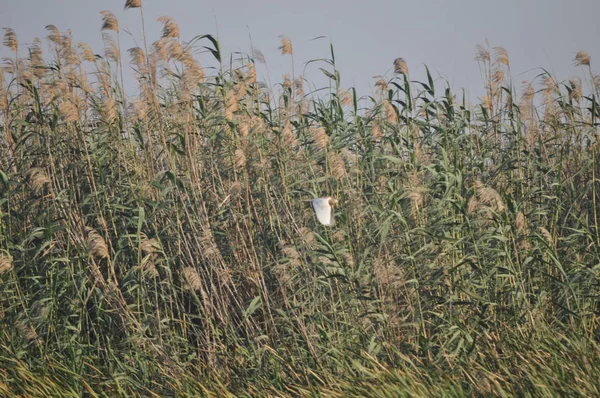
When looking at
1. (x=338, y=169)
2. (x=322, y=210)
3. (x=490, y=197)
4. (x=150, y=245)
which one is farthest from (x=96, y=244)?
(x=490, y=197)

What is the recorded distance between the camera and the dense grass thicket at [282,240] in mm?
5297

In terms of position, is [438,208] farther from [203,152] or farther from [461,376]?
[203,152]

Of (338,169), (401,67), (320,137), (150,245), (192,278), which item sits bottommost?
(192,278)

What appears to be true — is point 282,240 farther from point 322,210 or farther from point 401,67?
point 401,67

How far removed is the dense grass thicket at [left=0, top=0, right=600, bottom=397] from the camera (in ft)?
17.4

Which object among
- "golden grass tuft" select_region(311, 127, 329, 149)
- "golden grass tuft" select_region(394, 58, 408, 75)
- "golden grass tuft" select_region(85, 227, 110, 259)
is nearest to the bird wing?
"golden grass tuft" select_region(311, 127, 329, 149)

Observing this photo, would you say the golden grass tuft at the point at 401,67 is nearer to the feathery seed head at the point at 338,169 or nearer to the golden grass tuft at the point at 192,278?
the feathery seed head at the point at 338,169

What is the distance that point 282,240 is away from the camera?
574 centimetres

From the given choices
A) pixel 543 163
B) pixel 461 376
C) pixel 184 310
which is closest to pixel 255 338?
pixel 184 310

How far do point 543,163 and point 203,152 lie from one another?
2.60m

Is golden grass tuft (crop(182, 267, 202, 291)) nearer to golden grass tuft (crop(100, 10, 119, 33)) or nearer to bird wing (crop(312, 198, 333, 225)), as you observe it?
bird wing (crop(312, 198, 333, 225))

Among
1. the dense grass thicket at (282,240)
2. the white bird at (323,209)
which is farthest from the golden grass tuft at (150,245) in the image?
the white bird at (323,209)

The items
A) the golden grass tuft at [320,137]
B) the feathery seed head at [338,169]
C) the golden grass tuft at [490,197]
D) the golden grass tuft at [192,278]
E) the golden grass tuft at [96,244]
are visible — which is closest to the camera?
the golden grass tuft at [490,197]

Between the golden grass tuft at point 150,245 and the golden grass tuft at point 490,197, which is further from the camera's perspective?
the golden grass tuft at point 150,245
